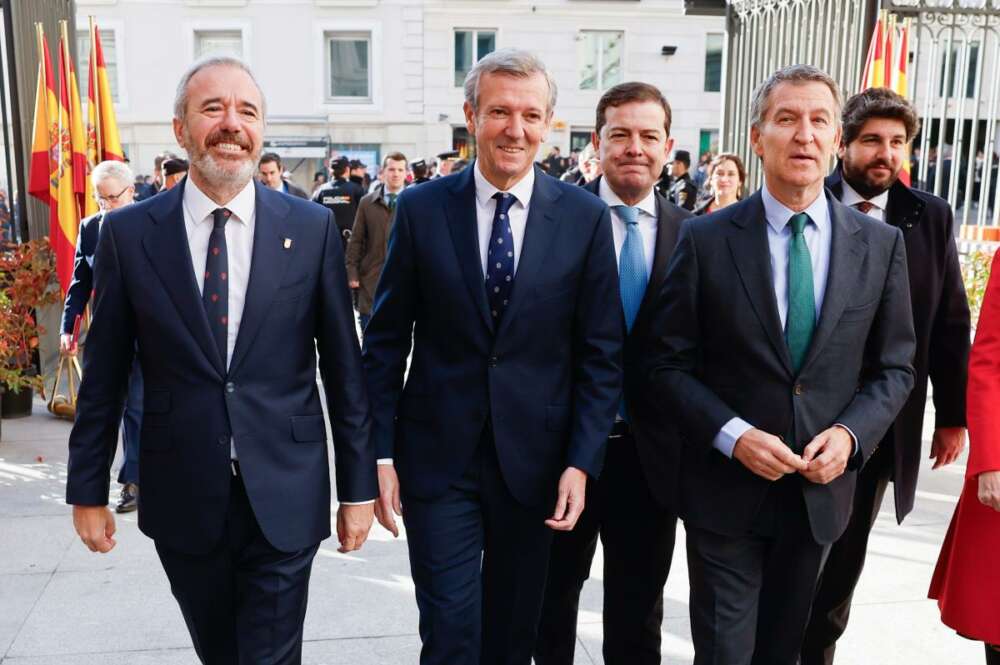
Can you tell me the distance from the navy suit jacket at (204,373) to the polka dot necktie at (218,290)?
0.03 metres

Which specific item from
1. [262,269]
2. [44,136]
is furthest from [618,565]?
[44,136]

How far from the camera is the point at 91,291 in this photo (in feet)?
15.3

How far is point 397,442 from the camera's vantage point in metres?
2.64

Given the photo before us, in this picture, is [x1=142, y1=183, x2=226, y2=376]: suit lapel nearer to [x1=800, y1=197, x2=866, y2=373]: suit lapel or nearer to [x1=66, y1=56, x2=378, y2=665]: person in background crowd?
[x1=66, y1=56, x2=378, y2=665]: person in background crowd

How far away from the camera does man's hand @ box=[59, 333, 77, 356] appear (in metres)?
5.22

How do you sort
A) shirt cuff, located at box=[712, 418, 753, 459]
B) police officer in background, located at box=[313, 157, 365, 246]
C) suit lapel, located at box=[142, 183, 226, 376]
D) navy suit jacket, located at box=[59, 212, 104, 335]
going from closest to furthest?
suit lapel, located at box=[142, 183, 226, 376] < shirt cuff, located at box=[712, 418, 753, 459] < navy suit jacket, located at box=[59, 212, 104, 335] < police officer in background, located at box=[313, 157, 365, 246]

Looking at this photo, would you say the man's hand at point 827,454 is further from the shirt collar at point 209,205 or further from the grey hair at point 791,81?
the shirt collar at point 209,205

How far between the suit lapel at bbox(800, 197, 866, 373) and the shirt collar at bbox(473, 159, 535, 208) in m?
0.81

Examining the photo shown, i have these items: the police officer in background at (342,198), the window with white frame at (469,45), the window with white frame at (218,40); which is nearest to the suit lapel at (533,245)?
the police officer in background at (342,198)

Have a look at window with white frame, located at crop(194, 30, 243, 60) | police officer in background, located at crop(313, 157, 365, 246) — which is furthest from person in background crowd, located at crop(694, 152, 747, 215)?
window with white frame, located at crop(194, 30, 243, 60)

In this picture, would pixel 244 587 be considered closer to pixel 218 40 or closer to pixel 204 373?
pixel 204 373

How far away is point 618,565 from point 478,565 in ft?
1.76

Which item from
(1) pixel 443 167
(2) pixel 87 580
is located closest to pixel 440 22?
(1) pixel 443 167

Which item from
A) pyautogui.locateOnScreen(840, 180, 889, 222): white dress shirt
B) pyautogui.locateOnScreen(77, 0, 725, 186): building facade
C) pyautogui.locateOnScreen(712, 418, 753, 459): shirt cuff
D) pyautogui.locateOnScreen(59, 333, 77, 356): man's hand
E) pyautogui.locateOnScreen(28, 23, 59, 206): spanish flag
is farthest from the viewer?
pyautogui.locateOnScreen(77, 0, 725, 186): building facade
